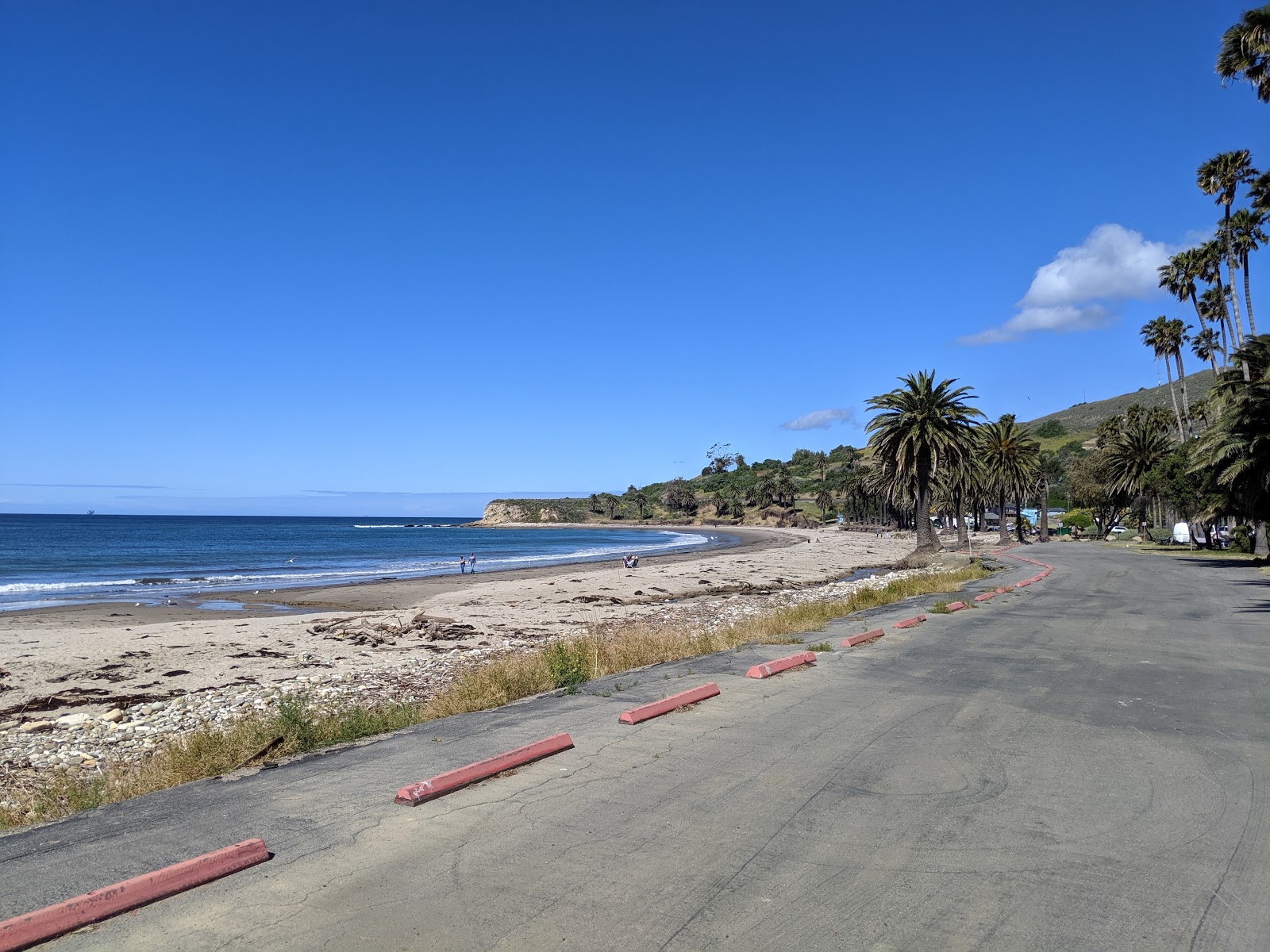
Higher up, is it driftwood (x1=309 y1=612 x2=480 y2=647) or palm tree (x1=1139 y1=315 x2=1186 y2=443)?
palm tree (x1=1139 y1=315 x2=1186 y2=443)

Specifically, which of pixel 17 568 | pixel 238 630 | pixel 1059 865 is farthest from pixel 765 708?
pixel 17 568

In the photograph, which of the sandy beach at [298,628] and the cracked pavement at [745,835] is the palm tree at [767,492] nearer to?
the sandy beach at [298,628]

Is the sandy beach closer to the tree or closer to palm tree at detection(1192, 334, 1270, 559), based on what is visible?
palm tree at detection(1192, 334, 1270, 559)

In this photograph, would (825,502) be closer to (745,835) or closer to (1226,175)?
(1226,175)

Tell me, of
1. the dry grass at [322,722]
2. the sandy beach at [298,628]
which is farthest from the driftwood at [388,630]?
the dry grass at [322,722]

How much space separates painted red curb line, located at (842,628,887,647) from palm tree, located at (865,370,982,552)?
1171 inches

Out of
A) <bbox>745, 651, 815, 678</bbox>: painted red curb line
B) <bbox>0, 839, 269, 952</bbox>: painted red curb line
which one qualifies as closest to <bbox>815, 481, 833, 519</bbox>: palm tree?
<bbox>745, 651, 815, 678</bbox>: painted red curb line

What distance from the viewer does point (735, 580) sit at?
135 feet

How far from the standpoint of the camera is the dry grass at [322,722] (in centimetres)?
727

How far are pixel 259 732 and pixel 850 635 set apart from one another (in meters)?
11.2

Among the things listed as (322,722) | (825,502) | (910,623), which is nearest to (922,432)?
(910,623)

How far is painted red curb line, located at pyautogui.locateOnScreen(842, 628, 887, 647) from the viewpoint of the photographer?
14.9 m

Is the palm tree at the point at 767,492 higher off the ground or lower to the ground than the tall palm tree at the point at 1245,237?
lower

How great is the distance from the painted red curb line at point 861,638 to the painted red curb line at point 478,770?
824 cm
